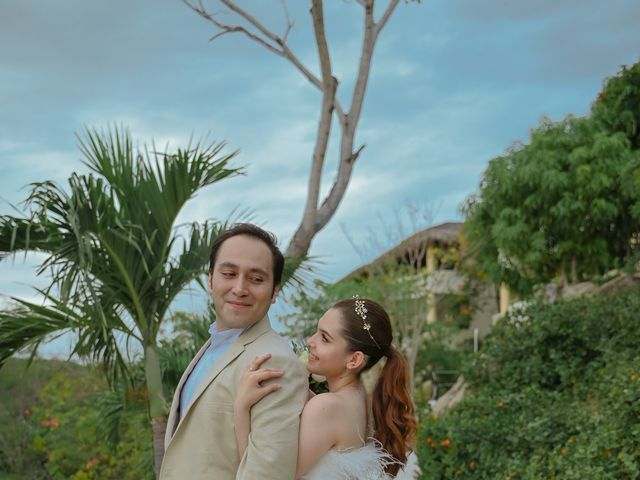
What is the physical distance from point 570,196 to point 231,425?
18.2 m

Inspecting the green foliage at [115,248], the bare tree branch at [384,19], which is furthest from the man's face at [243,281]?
the bare tree branch at [384,19]

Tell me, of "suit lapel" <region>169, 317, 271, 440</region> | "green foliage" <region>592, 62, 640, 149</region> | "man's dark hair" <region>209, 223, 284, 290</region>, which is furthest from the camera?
"green foliage" <region>592, 62, 640, 149</region>

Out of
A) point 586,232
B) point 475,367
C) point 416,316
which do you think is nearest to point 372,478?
point 475,367

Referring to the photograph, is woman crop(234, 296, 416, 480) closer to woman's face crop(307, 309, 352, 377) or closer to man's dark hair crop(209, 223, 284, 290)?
woman's face crop(307, 309, 352, 377)

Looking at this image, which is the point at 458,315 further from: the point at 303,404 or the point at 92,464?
the point at 303,404

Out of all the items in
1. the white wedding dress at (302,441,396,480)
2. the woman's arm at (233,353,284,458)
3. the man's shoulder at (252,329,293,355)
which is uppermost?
the man's shoulder at (252,329,293,355)

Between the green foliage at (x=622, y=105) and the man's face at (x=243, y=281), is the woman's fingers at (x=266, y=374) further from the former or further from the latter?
the green foliage at (x=622, y=105)

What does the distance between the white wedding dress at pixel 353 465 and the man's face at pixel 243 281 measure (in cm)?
49

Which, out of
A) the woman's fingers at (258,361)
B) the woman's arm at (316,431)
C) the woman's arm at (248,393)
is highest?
the woman's fingers at (258,361)

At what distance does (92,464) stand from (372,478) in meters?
12.2

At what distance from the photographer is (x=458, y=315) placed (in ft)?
88.3

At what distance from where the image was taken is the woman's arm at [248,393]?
8.73 feet

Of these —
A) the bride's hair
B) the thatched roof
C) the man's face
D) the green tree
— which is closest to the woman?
the bride's hair

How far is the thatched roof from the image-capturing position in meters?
25.2
